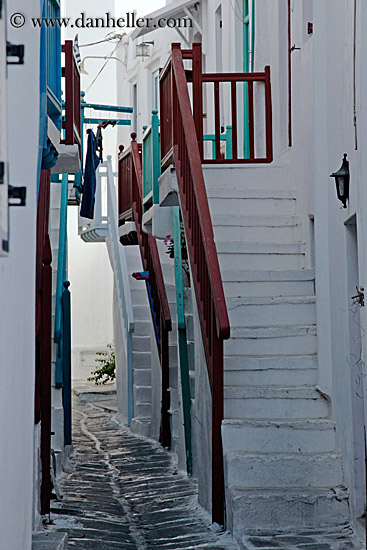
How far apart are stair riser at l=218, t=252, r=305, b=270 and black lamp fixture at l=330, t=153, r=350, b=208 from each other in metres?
2.31

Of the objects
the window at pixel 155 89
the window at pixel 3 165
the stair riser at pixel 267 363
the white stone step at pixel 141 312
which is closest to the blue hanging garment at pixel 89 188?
the white stone step at pixel 141 312

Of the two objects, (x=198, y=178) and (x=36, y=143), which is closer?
(x=36, y=143)

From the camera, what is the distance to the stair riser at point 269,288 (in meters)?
8.59

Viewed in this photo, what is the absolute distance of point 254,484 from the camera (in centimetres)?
686

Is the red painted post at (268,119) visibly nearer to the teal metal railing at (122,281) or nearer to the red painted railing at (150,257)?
the red painted railing at (150,257)

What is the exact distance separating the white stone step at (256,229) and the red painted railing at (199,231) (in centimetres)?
87

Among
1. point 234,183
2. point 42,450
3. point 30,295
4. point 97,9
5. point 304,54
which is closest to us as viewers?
point 30,295

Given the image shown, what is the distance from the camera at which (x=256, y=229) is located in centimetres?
948

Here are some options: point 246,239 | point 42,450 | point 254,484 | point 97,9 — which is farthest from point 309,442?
point 97,9

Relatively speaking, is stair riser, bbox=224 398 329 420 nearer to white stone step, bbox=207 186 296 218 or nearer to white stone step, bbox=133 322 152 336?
white stone step, bbox=207 186 296 218

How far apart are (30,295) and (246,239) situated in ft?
14.5

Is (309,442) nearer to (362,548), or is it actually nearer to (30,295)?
(362,548)

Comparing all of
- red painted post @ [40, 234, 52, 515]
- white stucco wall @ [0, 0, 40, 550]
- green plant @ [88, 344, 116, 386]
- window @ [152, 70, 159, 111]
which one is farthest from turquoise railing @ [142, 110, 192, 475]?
green plant @ [88, 344, 116, 386]

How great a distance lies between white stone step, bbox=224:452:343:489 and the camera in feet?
22.5
